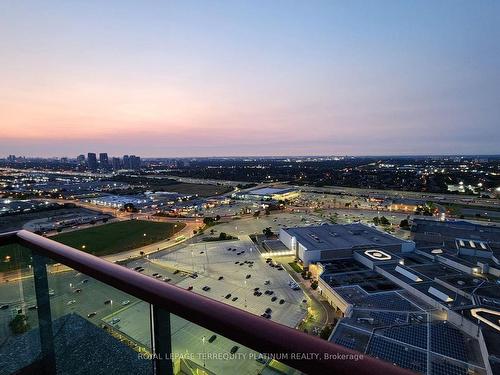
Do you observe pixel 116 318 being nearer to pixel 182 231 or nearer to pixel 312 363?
pixel 312 363

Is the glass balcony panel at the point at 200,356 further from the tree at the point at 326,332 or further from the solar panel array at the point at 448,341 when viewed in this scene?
the tree at the point at 326,332

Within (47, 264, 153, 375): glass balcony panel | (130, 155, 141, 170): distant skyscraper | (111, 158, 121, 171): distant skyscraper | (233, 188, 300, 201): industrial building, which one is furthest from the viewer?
(130, 155, 141, 170): distant skyscraper

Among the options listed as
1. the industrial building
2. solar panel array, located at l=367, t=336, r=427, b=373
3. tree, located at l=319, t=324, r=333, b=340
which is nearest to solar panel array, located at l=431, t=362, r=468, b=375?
solar panel array, located at l=367, t=336, r=427, b=373

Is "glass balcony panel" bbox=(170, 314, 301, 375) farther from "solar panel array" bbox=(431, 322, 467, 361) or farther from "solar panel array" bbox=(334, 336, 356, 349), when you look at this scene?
"solar panel array" bbox=(431, 322, 467, 361)

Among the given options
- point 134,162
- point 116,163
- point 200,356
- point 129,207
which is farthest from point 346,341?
point 134,162

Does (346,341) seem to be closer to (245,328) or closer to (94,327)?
(94,327)

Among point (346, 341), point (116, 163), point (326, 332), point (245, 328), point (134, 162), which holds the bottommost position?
point (326, 332)
